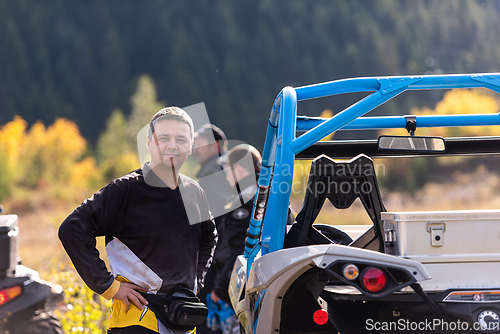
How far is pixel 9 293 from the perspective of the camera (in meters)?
3.83

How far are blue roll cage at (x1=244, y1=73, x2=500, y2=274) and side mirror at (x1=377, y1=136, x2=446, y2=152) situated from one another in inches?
10.6

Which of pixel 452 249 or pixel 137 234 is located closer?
pixel 452 249

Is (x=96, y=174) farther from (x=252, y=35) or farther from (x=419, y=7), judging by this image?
(x=419, y=7)

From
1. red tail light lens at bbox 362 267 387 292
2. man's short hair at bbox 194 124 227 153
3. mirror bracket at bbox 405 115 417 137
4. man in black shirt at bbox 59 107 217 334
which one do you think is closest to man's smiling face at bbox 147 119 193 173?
man in black shirt at bbox 59 107 217 334

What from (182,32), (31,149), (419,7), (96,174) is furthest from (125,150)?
(419,7)

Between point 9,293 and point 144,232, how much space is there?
5.92ft

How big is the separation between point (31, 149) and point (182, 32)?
4880 cm

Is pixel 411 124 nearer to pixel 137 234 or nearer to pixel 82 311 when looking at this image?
pixel 137 234

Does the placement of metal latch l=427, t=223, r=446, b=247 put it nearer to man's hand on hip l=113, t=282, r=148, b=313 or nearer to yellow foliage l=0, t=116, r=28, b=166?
man's hand on hip l=113, t=282, r=148, b=313

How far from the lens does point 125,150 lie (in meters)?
59.6

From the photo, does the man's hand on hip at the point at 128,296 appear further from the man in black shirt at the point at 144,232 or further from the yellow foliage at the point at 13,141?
the yellow foliage at the point at 13,141

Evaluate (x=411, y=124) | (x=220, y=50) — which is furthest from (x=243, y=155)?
(x=220, y=50)

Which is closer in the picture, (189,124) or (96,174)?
(189,124)

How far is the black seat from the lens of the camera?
2711 millimetres
